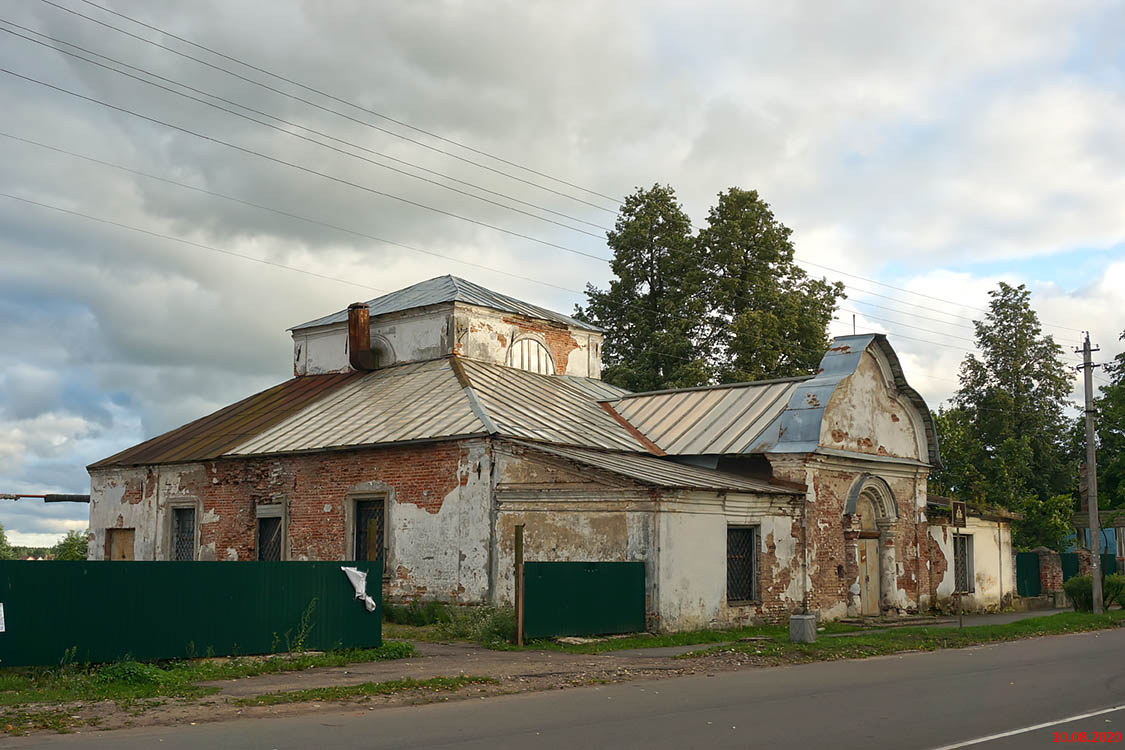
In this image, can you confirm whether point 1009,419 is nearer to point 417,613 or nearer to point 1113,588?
point 1113,588

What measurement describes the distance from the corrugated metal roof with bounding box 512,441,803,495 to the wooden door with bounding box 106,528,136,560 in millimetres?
13581

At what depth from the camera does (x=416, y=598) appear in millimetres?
22812

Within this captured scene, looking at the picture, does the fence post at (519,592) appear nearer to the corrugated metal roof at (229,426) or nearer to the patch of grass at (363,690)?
the patch of grass at (363,690)

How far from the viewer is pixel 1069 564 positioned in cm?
3894

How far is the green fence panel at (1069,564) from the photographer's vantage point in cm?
3856

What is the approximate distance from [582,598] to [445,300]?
42.1ft

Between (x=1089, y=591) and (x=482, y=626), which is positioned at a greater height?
(x=482, y=626)

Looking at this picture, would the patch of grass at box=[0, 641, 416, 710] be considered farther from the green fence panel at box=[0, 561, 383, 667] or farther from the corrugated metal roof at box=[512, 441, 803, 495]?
the corrugated metal roof at box=[512, 441, 803, 495]

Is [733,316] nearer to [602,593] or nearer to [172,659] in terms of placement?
[602,593]

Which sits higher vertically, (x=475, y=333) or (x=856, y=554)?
(x=475, y=333)

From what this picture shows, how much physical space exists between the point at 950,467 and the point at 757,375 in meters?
15.6

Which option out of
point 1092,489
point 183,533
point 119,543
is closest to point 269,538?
point 183,533

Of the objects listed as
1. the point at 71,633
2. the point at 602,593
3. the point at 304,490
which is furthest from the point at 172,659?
the point at 304,490

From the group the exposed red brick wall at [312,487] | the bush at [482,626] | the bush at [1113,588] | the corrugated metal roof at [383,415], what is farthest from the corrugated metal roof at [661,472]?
the bush at [1113,588]
